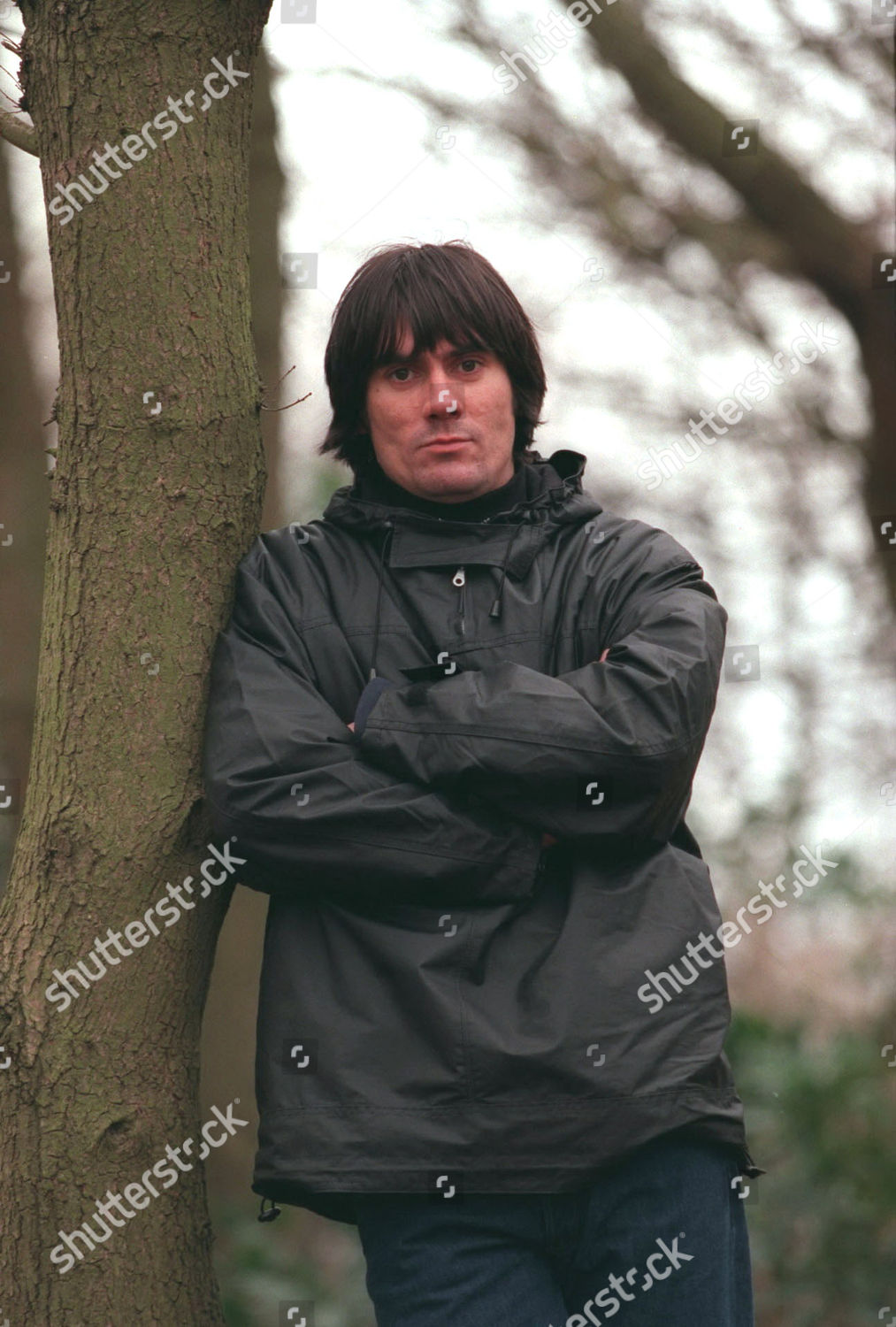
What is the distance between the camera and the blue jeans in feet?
7.00

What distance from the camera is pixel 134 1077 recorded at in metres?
2.42

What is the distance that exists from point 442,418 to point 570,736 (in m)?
0.61

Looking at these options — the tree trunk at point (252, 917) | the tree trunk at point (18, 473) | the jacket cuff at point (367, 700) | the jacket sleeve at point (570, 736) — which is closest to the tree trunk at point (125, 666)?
the jacket cuff at point (367, 700)

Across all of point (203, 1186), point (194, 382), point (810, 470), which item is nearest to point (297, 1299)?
point (203, 1186)

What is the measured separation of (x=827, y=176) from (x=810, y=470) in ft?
5.35

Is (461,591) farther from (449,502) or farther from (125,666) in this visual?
(125,666)

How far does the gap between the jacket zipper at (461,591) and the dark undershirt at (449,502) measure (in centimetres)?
12

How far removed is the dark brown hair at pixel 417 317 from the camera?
2.48 metres

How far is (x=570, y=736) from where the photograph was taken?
2.20m

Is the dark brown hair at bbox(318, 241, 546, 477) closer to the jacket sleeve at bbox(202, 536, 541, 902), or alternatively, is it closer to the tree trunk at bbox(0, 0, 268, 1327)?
the tree trunk at bbox(0, 0, 268, 1327)

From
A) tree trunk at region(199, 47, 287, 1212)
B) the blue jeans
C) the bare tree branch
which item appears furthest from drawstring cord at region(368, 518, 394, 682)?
tree trunk at region(199, 47, 287, 1212)

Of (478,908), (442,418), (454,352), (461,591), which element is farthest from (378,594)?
(478,908)

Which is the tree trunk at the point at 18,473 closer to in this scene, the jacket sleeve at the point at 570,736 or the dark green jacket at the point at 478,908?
the dark green jacket at the point at 478,908

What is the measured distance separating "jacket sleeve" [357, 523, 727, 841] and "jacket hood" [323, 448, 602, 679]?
0.62 feet
